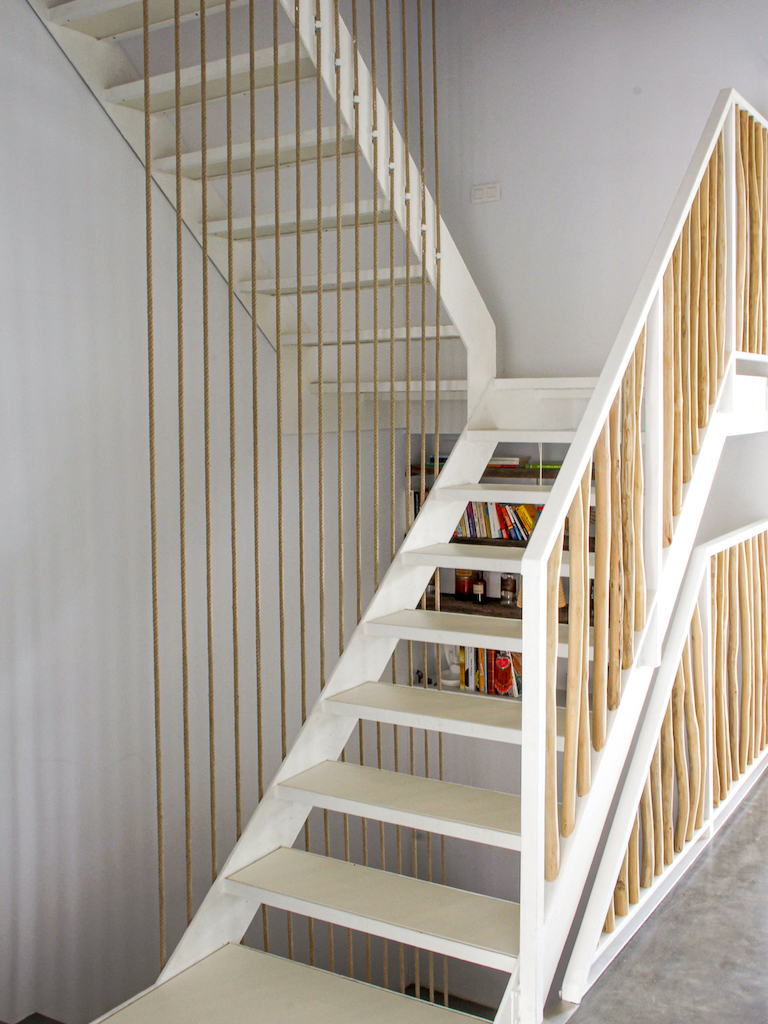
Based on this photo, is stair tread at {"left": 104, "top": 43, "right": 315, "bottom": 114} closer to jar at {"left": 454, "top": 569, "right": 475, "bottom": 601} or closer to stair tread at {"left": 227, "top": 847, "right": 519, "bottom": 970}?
stair tread at {"left": 227, "top": 847, "right": 519, "bottom": 970}

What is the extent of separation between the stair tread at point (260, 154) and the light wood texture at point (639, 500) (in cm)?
133

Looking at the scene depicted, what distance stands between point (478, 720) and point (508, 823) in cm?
31

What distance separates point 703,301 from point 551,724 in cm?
144

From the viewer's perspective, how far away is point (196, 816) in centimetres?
353

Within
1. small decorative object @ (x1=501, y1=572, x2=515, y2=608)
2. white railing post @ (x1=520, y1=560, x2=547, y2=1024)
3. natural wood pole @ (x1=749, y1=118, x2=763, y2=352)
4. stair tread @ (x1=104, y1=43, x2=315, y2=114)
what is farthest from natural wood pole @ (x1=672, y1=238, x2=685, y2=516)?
small decorative object @ (x1=501, y1=572, x2=515, y2=608)

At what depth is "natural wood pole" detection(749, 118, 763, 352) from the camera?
10.1 ft

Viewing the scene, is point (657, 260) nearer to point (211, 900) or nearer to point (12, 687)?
point (211, 900)

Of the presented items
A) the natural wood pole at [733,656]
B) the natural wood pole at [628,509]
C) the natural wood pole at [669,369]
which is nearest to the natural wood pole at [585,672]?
the natural wood pole at [628,509]

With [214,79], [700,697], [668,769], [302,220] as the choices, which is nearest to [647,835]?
[668,769]

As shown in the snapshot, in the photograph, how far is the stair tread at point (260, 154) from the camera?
9.63ft

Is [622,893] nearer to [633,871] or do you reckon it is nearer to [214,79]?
[633,871]

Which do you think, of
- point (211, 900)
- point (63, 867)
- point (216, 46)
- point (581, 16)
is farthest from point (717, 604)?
point (216, 46)

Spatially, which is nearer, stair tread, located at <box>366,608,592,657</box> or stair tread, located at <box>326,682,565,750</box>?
stair tread, located at <box>326,682,565,750</box>

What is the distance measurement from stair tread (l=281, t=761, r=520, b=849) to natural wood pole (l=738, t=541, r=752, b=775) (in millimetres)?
1133
